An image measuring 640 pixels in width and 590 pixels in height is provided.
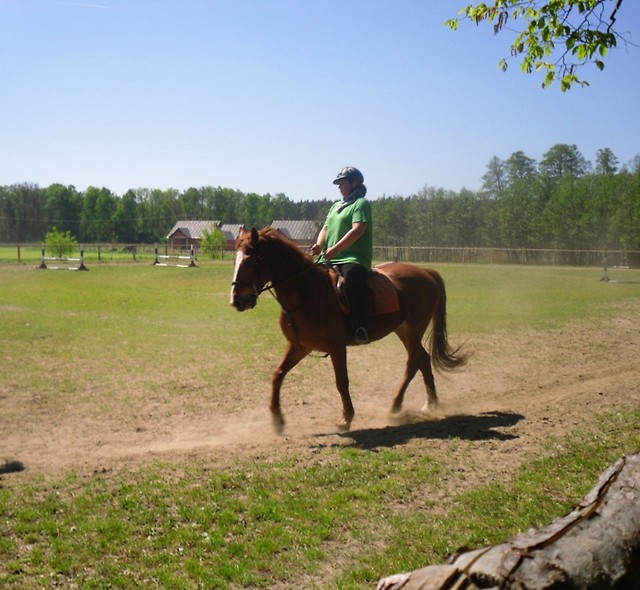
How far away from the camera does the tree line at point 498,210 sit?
6069cm

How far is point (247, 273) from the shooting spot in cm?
772

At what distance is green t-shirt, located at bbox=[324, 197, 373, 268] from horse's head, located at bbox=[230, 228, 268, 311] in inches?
47.7

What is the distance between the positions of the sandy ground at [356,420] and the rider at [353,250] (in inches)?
62.3

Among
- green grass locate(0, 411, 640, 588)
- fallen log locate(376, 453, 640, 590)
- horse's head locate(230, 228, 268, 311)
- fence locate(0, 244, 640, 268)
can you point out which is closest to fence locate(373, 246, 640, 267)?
fence locate(0, 244, 640, 268)

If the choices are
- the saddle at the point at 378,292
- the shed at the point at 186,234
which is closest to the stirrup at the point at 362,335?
the saddle at the point at 378,292

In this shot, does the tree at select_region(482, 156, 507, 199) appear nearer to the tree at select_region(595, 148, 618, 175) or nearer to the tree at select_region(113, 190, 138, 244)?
the tree at select_region(595, 148, 618, 175)

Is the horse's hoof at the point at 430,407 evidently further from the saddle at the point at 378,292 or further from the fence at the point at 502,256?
the fence at the point at 502,256

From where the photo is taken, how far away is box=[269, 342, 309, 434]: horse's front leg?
8.41 m

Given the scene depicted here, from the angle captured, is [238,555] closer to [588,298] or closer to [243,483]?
[243,483]

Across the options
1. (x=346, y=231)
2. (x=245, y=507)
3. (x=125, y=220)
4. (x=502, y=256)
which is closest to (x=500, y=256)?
(x=502, y=256)

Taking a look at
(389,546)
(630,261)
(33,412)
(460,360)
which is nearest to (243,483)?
(389,546)

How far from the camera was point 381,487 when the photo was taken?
5.74 metres

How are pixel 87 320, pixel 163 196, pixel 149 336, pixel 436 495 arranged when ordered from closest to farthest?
1. pixel 436 495
2. pixel 149 336
3. pixel 87 320
4. pixel 163 196

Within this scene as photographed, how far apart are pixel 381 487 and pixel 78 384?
707cm
